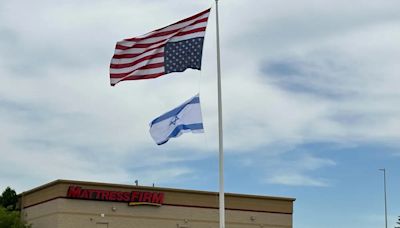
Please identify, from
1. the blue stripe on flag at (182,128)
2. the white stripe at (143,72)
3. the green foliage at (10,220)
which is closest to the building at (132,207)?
the green foliage at (10,220)

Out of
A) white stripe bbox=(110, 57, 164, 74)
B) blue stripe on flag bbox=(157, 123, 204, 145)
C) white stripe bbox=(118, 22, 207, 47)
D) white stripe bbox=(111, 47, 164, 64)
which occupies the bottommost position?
blue stripe on flag bbox=(157, 123, 204, 145)

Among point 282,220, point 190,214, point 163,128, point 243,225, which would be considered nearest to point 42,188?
point 190,214

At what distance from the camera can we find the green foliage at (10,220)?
53125 millimetres

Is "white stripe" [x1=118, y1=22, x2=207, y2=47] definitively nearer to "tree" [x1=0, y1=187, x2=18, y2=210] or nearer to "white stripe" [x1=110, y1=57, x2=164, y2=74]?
"white stripe" [x1=110, y1=57, x2=164, y2=74]

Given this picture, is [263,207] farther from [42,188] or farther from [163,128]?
[163,128]

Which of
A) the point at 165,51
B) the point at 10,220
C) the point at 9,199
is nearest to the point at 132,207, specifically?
the point at 10,220

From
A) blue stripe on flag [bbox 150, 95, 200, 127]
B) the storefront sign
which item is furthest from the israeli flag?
the storefront sign

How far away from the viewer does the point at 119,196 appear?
52.0 m

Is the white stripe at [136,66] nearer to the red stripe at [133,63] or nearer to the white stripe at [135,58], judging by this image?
the red stripe at [133,63]

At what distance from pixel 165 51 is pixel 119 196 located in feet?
91.4

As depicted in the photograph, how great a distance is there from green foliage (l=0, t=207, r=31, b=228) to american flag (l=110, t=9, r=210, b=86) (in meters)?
30.2

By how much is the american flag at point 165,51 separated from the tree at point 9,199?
1338 inches

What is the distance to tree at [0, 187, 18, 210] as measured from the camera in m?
57.2

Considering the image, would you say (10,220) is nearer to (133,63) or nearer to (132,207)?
(132,207)
